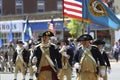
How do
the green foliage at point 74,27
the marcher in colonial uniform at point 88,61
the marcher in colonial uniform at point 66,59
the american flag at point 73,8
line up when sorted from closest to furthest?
the marcher in colonial uniform at point 88,61
the american flag at point 73,8
the marcher in colonial uniform at point 66,59
the green foliage at point 74,27

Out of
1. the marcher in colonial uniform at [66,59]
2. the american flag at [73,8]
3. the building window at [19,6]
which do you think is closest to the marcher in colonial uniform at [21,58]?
the marcher in colonial uniform at [66,59]

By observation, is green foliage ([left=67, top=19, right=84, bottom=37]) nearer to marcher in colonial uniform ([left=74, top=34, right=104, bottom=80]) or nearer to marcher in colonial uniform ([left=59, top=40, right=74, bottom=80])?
marcher in colonial uniform ([left=59, top=40, right=74, bottom=80])

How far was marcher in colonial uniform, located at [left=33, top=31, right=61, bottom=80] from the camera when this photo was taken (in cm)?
1116

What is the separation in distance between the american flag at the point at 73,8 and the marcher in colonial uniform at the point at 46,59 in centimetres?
521

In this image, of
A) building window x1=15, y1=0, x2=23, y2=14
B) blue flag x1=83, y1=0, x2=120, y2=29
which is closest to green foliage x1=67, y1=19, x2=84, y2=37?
building window x1=15, y1=0, x2=23, y2=14

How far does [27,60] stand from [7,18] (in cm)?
3440

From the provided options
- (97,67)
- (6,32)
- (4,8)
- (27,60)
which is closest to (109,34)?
(6,32)

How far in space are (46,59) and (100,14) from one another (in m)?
3.38

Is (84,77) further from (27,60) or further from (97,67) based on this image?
(27,60)

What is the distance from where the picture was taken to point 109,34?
158 ft

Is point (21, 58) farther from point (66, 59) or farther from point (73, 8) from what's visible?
point (73, 8)

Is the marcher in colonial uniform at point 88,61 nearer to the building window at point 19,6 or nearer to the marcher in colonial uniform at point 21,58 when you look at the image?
the marcher in colonial uniform at point 21,58

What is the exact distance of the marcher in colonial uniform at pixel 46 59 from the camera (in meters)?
11.2

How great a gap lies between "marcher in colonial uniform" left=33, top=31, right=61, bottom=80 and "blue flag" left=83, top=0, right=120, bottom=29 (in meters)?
3.08
